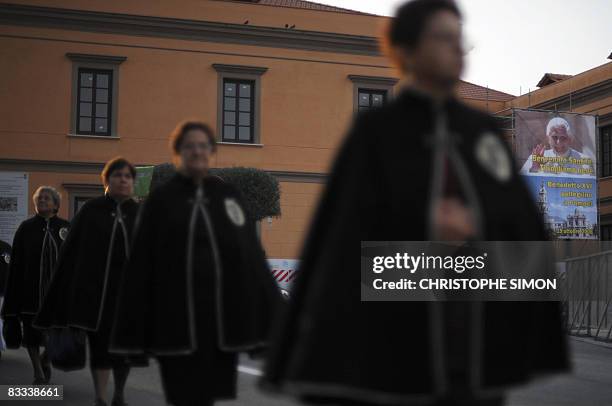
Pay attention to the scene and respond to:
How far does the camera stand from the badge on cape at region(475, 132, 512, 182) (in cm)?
329

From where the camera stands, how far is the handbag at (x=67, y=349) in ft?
27.8

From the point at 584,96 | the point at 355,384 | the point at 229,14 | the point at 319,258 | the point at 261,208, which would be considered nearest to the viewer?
the point at 355,384

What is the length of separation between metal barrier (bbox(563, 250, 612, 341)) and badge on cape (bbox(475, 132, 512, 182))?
15.6 metres

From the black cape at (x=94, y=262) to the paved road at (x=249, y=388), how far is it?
1110mm

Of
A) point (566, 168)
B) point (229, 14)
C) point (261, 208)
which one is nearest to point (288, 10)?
point (229, 14)

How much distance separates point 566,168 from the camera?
30828 millimetres

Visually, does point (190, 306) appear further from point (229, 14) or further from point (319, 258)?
point (229, 14)

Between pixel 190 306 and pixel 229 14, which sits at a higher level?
pixel 229 14

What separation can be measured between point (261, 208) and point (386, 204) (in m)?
27.2

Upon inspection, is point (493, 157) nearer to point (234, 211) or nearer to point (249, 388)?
point (234, 211)

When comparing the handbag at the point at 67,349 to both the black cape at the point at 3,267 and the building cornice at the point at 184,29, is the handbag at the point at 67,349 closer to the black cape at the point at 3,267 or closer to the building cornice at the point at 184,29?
the black cape at the point at 3,267

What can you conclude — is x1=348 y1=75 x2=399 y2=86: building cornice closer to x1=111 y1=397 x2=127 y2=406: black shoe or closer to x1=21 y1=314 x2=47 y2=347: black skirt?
x1=21 y1=314 x2=47 y2=347: black skirt

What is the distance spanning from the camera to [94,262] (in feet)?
27.2

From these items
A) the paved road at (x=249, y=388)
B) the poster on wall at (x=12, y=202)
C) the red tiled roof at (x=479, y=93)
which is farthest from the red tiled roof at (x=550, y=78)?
the paved road at (x=249, y=388)
